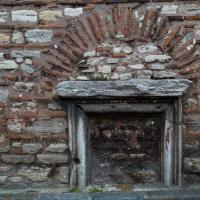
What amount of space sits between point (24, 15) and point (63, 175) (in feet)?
5.34

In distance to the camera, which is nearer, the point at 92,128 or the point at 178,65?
the point at 178,65

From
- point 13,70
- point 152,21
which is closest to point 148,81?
point 152,21

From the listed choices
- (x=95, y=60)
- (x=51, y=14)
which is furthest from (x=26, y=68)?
(x=95, y=60)

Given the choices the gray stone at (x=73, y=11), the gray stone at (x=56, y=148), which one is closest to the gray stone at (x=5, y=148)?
the gray stone at (x=56, y=148)

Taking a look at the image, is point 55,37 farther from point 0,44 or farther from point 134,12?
point 134,12

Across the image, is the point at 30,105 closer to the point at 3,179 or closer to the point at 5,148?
the point at 5,148

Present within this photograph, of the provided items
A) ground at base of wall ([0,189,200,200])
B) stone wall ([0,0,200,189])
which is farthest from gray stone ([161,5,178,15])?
ground at base of wall ([0,189,200,200])

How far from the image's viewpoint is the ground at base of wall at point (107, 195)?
148 inches

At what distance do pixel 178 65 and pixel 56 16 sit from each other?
126 centimetres

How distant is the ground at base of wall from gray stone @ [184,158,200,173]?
0.21 metres

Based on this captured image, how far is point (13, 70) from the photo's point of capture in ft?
12.4

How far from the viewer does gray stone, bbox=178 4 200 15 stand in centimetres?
367

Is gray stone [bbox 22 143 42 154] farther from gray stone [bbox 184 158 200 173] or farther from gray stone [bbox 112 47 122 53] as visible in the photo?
gray stone [bbox 184 158 200 173]

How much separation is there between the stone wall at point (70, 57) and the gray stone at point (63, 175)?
0.03ft
